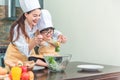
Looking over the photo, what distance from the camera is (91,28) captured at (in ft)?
8.01

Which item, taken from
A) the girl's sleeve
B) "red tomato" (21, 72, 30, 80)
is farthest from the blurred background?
"red tomato" (21, 72, 30, 80)

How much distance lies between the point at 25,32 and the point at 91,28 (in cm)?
92

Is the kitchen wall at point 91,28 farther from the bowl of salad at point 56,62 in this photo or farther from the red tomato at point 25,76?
the red tomato at point 25,76

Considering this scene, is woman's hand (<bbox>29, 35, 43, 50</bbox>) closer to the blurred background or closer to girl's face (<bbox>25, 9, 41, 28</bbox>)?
girl's face (<bbox>25, 9, 41, 28</bbox>)

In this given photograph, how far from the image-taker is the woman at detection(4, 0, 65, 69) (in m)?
1.62

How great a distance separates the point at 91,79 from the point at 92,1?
1.13m

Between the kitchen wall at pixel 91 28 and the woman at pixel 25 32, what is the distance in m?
0.80

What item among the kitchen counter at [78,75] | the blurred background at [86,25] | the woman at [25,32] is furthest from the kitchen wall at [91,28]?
the woman at [25,32]

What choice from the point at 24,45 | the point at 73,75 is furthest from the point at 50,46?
the point at 73,75

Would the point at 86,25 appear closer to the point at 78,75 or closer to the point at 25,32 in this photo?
the point at 25,32

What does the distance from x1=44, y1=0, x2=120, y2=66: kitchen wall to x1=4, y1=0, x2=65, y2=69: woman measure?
31.3 inches

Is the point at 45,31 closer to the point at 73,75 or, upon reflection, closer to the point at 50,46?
the point at 50,46

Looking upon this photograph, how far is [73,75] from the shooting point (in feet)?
4.67

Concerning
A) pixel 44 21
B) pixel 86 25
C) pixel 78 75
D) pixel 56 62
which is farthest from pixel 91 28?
pixel 78 75
